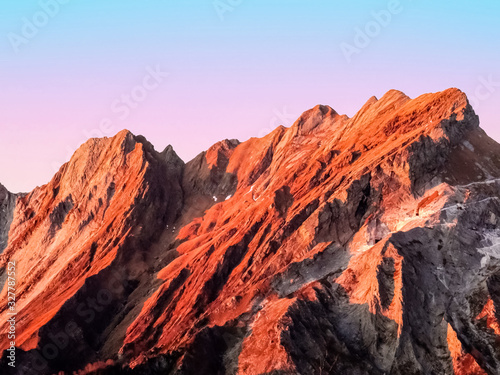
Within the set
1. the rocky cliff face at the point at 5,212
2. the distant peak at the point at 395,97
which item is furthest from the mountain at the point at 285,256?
the rocky cliff face at the point at 5,212

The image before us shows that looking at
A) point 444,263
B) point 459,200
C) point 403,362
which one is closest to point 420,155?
point 459,200

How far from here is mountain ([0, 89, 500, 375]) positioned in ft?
269

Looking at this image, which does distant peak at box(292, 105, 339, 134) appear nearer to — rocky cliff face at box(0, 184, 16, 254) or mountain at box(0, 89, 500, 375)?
mountain at box(0, 89, 500, 375)

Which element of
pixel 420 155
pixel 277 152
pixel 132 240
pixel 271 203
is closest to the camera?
pixel 420 155

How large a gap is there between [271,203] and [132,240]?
106 feet

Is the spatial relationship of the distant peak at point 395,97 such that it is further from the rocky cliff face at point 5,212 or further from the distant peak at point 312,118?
the rocky cliff face at point 5,212

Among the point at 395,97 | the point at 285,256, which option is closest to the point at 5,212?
the point at 285,256

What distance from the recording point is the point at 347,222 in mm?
104688

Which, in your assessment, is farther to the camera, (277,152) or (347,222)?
(277,152)

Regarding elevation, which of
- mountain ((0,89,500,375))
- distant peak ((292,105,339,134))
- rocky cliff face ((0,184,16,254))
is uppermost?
rocky cliff face ((0,184,16,254))

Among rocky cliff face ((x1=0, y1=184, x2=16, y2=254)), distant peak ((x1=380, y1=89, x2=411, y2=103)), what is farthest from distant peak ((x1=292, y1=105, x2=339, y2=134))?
rocky cliff face ((x1=0, y1=184, x2=16, y2=254))

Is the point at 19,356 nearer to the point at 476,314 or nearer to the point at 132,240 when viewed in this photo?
the point at 132,240

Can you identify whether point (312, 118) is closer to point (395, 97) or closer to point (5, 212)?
point (395, 97)

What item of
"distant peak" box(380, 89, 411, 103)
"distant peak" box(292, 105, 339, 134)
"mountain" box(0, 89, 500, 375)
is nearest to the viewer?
"mountain" box(0, 89, 500, 375)
